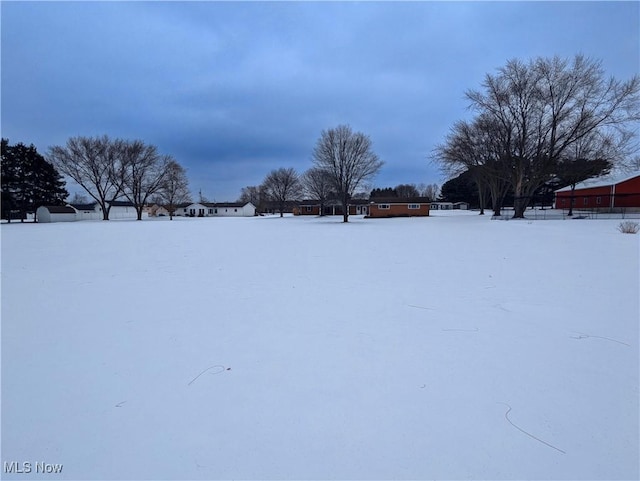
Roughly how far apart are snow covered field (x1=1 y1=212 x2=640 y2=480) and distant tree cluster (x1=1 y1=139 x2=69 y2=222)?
56974 millimetres

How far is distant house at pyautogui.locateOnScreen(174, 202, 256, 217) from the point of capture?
8225cm

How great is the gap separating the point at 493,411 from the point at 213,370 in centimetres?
264

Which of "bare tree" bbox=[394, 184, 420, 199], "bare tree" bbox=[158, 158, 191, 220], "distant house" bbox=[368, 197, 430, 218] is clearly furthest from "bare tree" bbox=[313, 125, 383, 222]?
"bare tree" bbox=[394, 184, 420, 199]

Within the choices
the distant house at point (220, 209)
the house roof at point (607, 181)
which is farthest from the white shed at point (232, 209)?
the house roof at point (607, 181)

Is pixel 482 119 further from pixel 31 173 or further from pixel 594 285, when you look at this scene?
pixel 31 173

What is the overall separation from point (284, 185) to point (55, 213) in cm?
4273

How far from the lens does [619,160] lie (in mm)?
27562

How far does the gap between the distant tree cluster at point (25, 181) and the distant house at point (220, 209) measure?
3501 cm

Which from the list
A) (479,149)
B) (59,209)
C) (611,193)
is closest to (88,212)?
(59,209)

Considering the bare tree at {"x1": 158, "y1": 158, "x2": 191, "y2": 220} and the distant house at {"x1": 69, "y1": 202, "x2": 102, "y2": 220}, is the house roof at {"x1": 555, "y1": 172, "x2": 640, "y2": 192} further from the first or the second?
the distant house at {"x1": 69, "y1": 202, "x2": 102, "y2": 220}

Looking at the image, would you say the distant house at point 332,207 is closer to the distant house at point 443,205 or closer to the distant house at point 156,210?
the distant house at point 443,205

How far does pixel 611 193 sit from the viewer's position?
33656 mm

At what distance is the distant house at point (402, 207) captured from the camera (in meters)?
52.4

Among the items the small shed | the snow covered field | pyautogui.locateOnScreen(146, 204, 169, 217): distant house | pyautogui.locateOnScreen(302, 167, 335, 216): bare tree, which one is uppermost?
pyautogui.locateOnScreen(302, 167, 335, 216): bare tree
